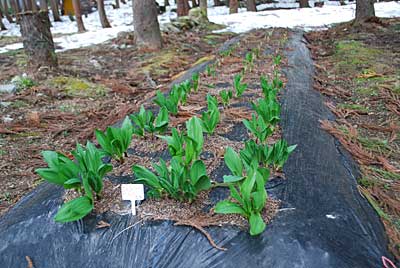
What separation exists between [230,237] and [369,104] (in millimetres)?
2947

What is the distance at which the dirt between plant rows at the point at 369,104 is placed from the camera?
211 cm

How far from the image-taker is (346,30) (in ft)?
27.0

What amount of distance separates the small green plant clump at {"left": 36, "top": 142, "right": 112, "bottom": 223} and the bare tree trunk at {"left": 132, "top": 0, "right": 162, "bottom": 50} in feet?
19.4

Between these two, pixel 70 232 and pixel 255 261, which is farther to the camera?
pixel 70 232

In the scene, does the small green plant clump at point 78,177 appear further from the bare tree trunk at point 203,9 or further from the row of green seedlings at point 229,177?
the bare tree trunk at point 203,9

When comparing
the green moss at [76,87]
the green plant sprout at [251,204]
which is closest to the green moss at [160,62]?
the green moss at [76,87]

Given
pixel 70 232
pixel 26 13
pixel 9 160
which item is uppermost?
pixel 26 13

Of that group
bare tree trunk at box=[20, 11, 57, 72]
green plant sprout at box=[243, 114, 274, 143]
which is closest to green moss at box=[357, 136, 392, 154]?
green plant sprout at box=[243, 114, 274, 143]

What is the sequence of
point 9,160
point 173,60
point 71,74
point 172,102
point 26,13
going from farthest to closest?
point 173,60, point 71,74, point 26,13, point 9,160, point 172,102

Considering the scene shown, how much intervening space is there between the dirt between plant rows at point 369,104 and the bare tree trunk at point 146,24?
299 centimetres

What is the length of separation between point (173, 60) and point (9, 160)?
13.0 feet

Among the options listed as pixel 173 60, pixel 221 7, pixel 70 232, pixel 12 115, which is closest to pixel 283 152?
pixel 70 232

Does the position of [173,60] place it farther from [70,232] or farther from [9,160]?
[70,232]

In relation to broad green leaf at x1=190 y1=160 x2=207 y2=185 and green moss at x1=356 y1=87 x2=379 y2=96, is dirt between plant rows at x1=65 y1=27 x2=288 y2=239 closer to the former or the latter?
broad green leaf at x1=190 y1=160 x2=207 y2=185
